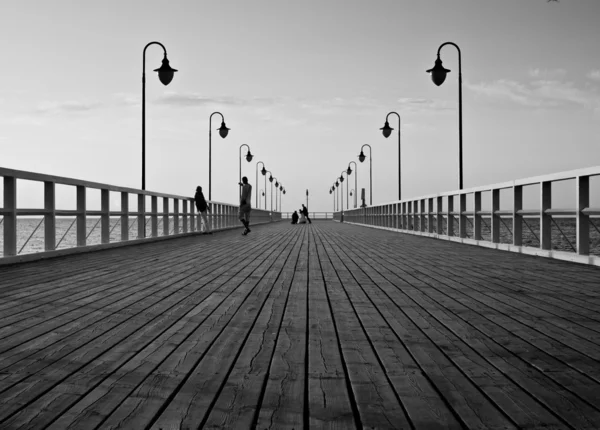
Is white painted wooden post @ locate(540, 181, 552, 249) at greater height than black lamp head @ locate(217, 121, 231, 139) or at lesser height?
lesser

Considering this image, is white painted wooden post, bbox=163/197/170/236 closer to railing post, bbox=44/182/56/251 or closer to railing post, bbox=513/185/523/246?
railing post, bbox=44/182/56/251

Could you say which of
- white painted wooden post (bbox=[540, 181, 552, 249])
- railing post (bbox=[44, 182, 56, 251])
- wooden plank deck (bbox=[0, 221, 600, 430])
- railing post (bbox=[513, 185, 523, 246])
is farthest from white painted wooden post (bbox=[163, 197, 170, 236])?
white painted wooden post (bbox=[540, 181, 552, 249])

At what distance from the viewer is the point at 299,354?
127 inches

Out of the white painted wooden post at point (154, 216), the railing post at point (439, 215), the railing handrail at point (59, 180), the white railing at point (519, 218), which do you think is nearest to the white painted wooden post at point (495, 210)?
the white railing at point (519, 218)

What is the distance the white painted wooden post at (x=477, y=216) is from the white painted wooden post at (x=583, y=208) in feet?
14.6

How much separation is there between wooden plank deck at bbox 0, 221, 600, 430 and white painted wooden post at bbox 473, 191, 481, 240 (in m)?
6.36

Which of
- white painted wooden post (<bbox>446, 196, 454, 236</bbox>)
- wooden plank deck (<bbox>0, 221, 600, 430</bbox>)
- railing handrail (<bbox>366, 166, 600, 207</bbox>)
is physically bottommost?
wooden plank deck (<bbox>0, 221, 600, 430</bbox>)

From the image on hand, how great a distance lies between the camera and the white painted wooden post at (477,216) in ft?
42.0

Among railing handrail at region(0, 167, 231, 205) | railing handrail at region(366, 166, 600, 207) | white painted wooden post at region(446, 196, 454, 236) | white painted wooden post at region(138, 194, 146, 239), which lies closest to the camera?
railing handrail at region(366, 166, 600, 207)

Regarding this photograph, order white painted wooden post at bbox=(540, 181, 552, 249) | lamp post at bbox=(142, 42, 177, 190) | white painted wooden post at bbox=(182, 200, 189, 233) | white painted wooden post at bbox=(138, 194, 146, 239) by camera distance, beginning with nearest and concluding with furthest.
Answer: white painted wooden post at bbox=(540, 181, 552, 249) → white painted wooden post at bbox=(138, 194, 146, 239) → lamp post at bbox=(142, 42, 177, 190) → white painted wooden post at bbox=(182, 200, 189, 233)

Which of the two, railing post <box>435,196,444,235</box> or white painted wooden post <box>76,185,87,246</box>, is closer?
white painted wooden post <box>76,185,87,246</box>

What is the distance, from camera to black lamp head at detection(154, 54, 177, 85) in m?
16.3

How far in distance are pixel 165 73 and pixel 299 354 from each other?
1444 centimetres

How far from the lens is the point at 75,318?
427cm
